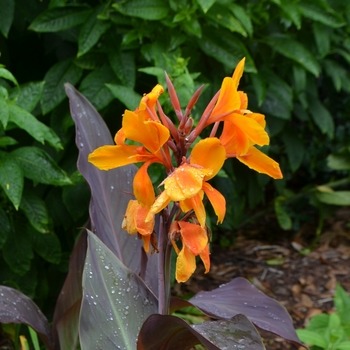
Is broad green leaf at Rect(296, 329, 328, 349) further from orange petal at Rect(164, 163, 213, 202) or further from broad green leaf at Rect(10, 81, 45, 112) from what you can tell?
broad green leaf at Rect(10, 81, 45, 112)

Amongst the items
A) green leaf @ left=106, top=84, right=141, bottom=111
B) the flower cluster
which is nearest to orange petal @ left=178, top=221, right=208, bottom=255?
the flower cluster

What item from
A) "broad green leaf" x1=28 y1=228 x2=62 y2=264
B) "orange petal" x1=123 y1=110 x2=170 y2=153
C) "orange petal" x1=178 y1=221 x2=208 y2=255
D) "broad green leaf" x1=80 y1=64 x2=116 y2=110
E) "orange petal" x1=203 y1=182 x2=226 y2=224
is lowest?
"broad green leaf" x1=28 y1=228 x2=62 y2=264

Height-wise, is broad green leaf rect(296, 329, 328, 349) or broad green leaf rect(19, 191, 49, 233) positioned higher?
broad green leaf rect(19, 191, 49, 233)

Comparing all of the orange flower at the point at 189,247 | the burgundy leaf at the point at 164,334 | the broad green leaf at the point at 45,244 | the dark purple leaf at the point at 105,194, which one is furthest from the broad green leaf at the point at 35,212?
the orange flower at the point at 189,247

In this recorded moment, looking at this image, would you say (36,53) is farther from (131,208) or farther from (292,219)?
(292,219)

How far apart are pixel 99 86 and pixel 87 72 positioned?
233 mm

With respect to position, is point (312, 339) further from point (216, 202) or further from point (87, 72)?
point (87, 72)

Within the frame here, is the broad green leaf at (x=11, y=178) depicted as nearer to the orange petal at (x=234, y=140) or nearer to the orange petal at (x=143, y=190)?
the orange petal at (x=143, y=190)

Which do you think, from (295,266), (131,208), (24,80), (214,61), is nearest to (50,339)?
(131,208)

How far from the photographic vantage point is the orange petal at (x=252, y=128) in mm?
1135

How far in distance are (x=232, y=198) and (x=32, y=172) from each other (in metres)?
1.11

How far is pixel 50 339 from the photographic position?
1701 millimetres

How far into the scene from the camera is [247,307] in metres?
1.60

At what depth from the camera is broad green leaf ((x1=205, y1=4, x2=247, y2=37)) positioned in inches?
81.7
